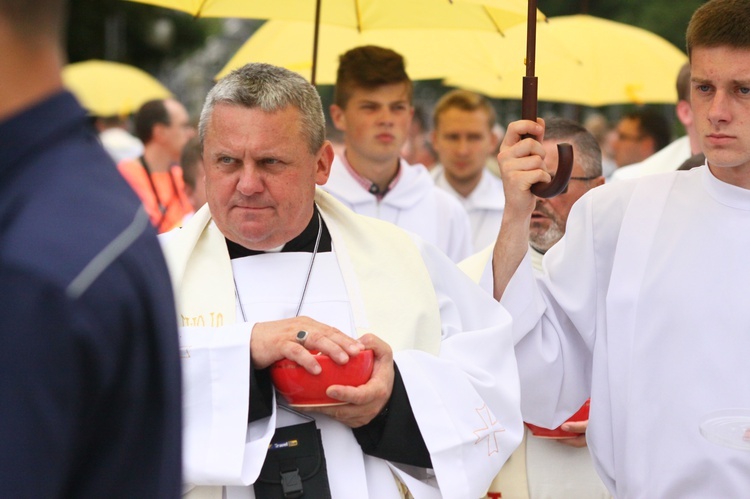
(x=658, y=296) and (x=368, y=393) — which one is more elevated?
(x=658, y=296)

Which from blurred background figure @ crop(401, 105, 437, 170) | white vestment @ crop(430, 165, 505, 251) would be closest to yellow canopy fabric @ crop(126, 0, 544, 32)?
white vestment @ crop(430, 165, 505, 251)

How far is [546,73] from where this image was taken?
8422 mm

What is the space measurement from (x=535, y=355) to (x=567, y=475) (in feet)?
2.90

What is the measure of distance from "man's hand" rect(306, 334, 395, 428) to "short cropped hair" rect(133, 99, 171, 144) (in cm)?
632

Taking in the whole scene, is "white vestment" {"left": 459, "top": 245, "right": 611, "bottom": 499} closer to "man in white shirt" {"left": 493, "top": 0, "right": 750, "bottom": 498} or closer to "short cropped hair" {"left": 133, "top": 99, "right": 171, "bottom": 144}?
"man in white shirt" {"left": 493, "top": 0, "right": 750, "bottom": 498}

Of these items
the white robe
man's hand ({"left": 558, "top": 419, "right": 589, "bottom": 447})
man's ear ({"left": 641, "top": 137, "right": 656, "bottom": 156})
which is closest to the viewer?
the white robe

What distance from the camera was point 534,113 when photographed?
3.54 m

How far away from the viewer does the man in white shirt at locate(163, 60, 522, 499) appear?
313 cm

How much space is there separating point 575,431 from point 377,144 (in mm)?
2300

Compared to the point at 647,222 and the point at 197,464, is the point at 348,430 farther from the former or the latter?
the point at 647,222

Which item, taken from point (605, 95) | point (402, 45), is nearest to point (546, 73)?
point (605, 95)

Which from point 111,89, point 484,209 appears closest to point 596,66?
point 484,209

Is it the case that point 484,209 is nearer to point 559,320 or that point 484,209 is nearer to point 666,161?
point 666,161

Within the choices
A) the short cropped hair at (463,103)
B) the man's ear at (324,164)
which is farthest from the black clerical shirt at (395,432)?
the short cropped hair at (463,103)
